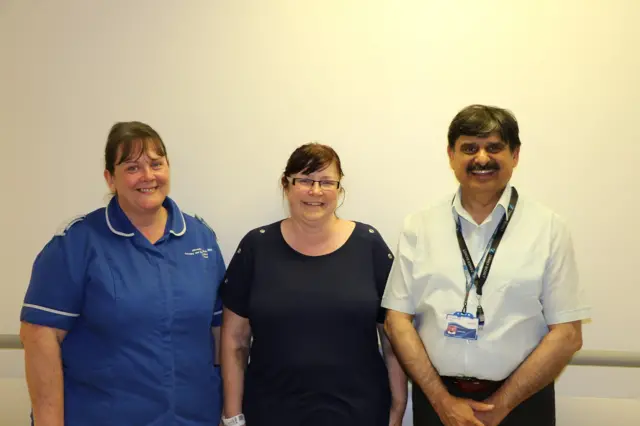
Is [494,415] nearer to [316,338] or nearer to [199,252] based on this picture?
[316,338]

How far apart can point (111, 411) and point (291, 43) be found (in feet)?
5.21

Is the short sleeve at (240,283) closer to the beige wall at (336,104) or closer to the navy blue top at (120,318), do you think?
the navy blue top at (120,318)

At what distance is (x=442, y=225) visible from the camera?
1911mm

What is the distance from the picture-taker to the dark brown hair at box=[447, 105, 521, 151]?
70.0 inches

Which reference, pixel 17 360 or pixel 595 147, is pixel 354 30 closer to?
pixel 595 147

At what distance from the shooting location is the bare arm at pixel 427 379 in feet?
5.84

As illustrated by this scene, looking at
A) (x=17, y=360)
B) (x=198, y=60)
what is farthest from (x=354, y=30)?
(x=17, y=360)

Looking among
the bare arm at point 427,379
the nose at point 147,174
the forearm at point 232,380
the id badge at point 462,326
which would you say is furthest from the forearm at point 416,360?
the nose at point 147,174

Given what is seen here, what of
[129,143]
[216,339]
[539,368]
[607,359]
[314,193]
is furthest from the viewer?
[607,359]

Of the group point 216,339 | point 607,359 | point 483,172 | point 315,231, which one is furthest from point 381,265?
point 607,359

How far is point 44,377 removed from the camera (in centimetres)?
178

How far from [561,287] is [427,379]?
0.52 m

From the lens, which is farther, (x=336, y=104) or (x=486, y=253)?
(x=336, y=104)

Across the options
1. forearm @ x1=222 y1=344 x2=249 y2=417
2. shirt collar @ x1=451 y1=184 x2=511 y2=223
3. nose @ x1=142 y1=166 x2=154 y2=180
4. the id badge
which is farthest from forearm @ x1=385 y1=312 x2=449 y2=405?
nose @ x1=142 y1=166 x2=154 y2=180
